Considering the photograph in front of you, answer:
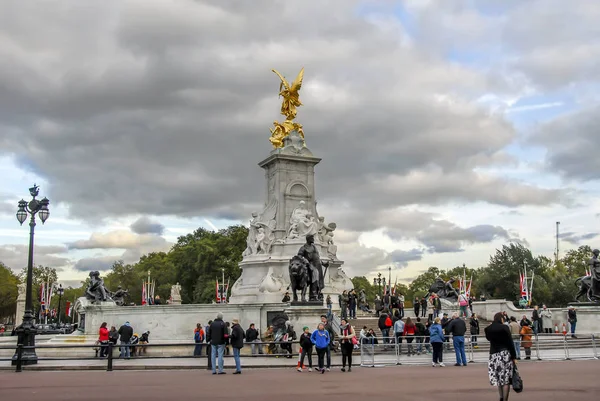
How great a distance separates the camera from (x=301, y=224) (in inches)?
Answer: 1737

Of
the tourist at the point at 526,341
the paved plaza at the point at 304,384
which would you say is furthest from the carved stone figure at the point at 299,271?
the tourist at the point at 526,341

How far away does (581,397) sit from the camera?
1316 cm

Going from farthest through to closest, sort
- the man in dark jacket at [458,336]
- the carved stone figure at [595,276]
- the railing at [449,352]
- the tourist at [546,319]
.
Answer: the tourist at [546,319]
the carved stone figure at [595,276]
the railing at [449,352]
the man in dark jacket at [458,336]

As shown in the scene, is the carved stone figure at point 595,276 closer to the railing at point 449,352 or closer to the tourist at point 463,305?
the tourist at point 463,305

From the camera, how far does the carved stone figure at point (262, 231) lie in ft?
147

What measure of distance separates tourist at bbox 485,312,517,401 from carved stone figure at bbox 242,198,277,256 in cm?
3303

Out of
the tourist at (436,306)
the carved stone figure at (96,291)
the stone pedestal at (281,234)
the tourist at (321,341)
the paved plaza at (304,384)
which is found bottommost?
the paved plaza at (304,384)

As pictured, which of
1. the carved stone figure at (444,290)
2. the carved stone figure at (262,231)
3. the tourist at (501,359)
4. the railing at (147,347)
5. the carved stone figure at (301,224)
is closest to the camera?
the tourist at (501,359)

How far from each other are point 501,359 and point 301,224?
3267 centimetres

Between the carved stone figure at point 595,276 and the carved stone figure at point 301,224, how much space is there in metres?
16.7

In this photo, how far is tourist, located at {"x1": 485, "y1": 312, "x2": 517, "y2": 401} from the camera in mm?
11547

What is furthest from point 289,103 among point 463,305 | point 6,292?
point 6,292

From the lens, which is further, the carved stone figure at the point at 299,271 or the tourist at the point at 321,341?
the carved stone figure at the point at 299,271

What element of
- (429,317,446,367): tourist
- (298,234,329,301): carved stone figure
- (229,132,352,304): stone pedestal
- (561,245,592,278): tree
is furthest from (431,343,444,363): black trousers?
(561,245,592,278): tree
